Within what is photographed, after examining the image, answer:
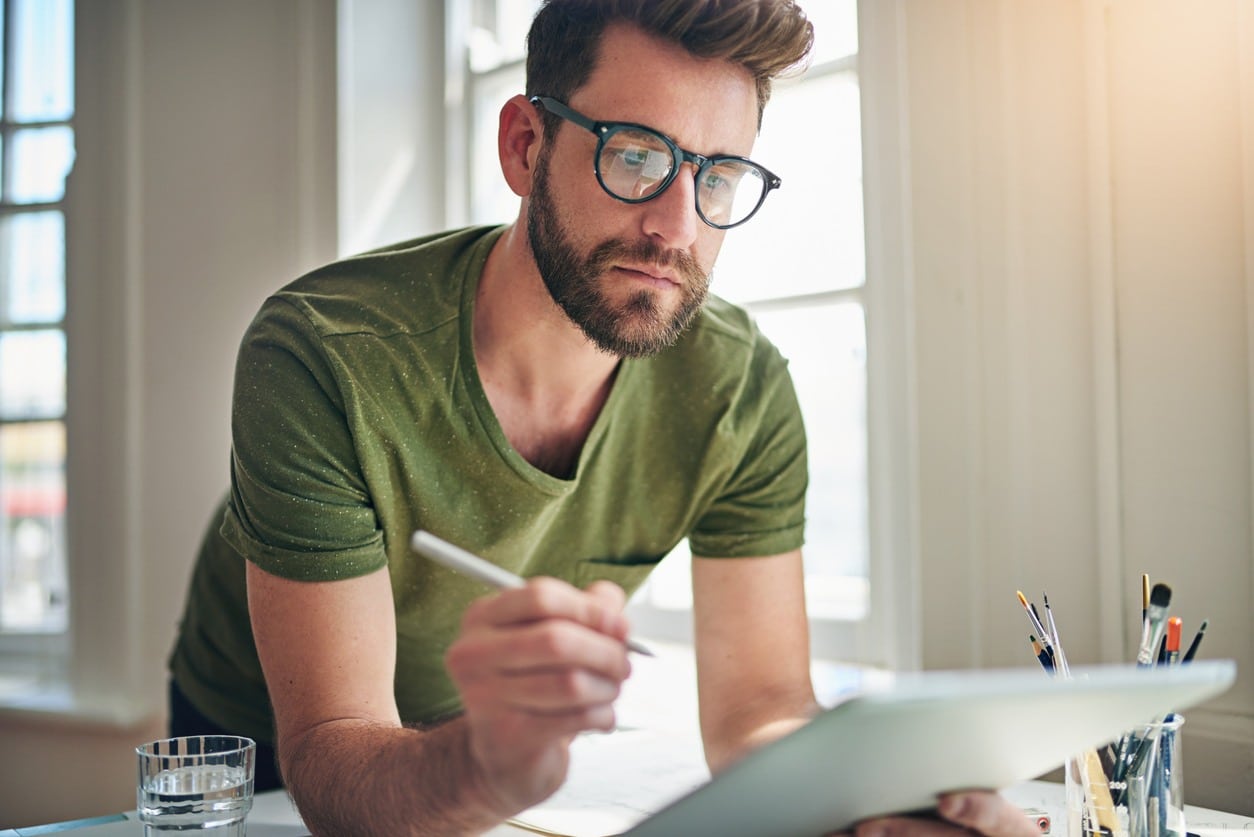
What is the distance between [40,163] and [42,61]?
288 millimetres

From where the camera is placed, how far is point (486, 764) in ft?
2.48

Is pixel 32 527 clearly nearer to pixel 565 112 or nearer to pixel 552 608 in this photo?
pixel 565 112

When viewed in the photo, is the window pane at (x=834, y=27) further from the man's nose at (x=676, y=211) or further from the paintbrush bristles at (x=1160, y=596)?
the paintbrush bristles at (x=1160, y=596)

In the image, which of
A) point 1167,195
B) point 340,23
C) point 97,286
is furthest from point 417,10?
point 1167,195

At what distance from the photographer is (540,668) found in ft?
2.24

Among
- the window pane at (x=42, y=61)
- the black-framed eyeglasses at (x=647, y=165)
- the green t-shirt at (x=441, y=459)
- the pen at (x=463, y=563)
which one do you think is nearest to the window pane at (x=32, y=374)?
the window pane at (x=42, y=61)

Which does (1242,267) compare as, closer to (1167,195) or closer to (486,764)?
(1167,195)

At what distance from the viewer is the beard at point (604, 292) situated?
123 centimetres

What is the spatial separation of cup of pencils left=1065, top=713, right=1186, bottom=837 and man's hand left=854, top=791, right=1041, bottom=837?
0.15 m

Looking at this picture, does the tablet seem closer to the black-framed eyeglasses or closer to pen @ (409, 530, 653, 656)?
pen @ (409, 530, 653, 656)

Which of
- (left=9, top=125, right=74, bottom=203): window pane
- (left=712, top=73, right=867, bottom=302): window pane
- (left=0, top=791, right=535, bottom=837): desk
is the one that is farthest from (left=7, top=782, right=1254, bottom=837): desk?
(left=9, top=125, right=74, bottom=203): window pane

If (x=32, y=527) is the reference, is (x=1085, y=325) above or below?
above

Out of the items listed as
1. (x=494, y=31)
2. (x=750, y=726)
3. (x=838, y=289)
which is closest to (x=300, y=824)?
(x=750, y=726)

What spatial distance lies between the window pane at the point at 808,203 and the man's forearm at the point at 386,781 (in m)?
1.25
